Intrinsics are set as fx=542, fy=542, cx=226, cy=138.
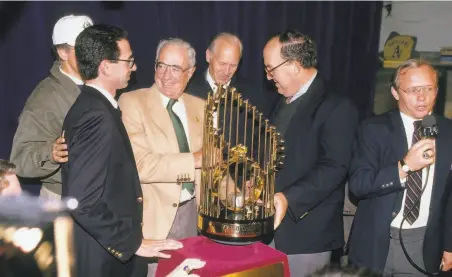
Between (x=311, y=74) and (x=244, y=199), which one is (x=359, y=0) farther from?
(x=244, y=199)

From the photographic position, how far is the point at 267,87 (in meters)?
4.45

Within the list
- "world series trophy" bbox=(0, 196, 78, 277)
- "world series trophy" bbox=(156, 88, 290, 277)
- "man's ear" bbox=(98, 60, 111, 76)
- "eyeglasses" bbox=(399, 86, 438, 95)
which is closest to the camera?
"world series trophy" bbox=(0, 196, 78, 277)

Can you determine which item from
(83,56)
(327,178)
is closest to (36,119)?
(83,56)

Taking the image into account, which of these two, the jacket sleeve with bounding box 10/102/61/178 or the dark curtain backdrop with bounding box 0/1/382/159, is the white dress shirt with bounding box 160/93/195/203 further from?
the dark curtain backdrop with bounding box 0/1/382/159

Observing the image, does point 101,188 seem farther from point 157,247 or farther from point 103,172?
point 157,247

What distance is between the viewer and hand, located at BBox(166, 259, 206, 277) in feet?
5.42

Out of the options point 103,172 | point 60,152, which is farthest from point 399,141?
point 60,152

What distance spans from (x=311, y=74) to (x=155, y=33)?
5.67ft

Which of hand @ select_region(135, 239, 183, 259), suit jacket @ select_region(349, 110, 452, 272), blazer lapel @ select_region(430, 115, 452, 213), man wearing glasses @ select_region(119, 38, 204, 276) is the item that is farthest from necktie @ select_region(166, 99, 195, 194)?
blazer lapel @ select_region(430, 115, 452, 213)

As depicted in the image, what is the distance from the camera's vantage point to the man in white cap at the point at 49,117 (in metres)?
2.56

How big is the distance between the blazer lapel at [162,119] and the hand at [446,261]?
1302 mm

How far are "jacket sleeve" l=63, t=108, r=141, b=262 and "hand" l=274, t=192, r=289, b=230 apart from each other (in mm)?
660

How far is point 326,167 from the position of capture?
→ 92.1 inches

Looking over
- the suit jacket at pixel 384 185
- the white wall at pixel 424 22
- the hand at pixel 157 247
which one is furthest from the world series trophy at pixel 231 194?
the white wall at pixel 424 22
